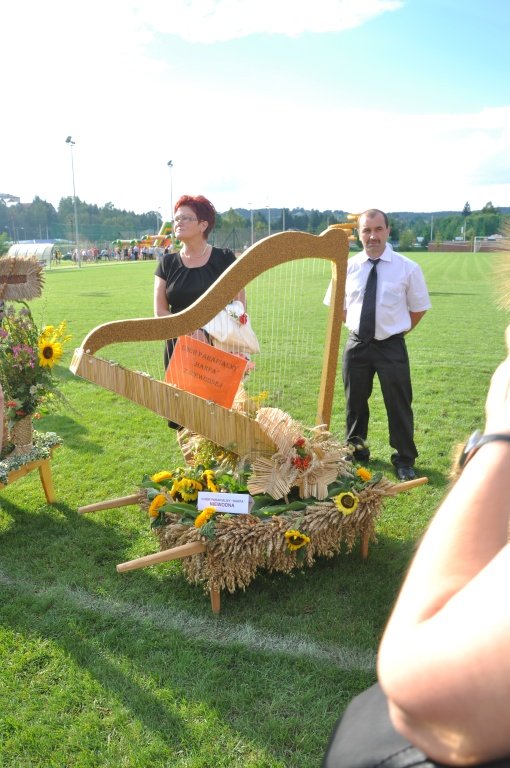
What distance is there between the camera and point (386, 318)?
192 inches

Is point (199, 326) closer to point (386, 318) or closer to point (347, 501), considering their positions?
point (347, 501)

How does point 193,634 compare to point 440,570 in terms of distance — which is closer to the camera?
point 440,570

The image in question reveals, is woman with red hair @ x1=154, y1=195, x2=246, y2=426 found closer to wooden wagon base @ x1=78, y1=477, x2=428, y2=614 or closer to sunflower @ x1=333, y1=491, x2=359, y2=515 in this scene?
wooden wagon base @ x1=78, y1=477, x2=428, y2=614

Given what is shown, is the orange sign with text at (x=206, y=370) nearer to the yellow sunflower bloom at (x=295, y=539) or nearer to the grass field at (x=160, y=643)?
the yellow sunflower bloom at (x=295, y=539)

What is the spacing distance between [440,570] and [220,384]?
8.08ft

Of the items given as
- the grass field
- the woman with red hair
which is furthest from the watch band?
the woman with red hair

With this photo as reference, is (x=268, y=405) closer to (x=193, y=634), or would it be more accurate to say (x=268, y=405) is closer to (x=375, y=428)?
(x=193, y=634)

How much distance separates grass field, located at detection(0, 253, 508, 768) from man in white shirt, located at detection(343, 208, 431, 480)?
0.61 meters

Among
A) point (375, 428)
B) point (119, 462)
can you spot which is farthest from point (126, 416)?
point (375, 428)

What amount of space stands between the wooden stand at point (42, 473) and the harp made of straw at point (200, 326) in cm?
180

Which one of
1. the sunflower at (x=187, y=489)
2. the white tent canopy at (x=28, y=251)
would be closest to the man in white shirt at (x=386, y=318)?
the sunflower at (x=187, y=489)

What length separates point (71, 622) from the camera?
10.4ft

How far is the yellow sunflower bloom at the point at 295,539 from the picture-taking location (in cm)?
305

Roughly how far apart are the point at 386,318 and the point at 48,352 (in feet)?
8.65
